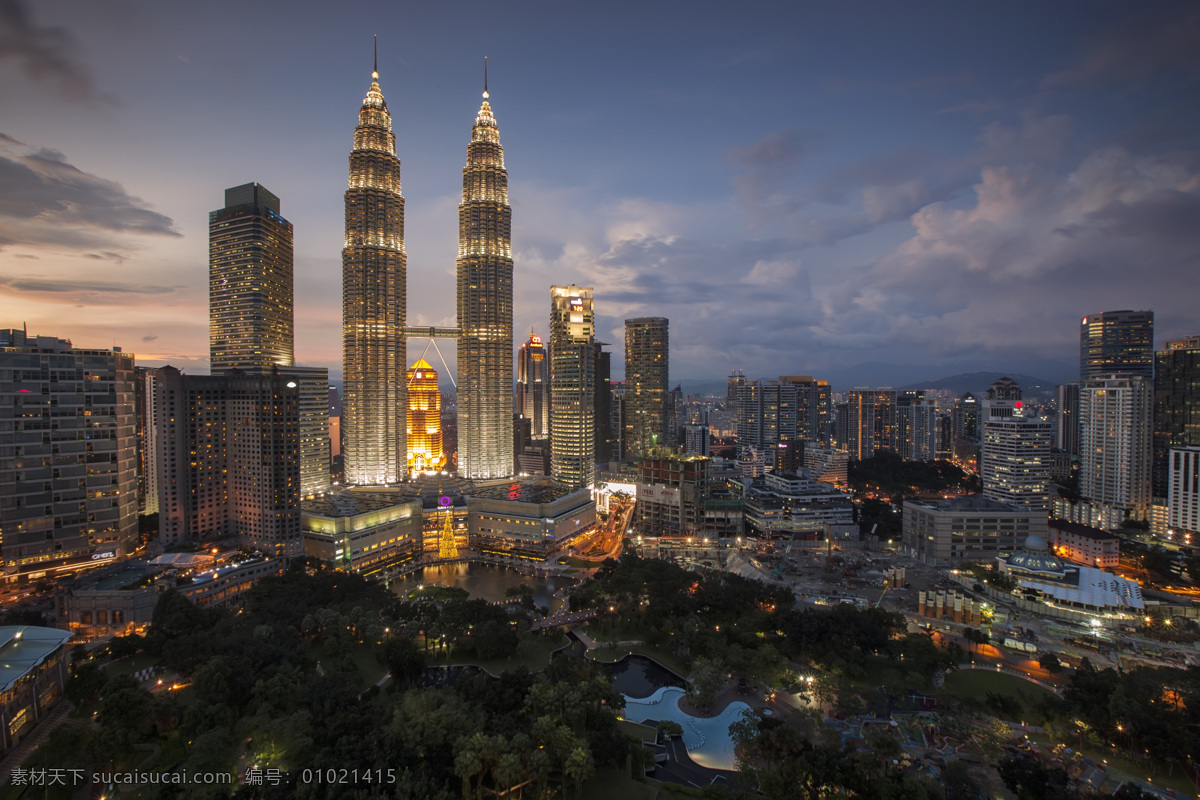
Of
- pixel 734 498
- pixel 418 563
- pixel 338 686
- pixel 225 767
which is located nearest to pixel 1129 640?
pixel 734 498

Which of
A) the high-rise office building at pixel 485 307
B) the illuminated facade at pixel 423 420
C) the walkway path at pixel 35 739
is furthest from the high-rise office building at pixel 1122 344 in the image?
the walkway path at pixel 35 739

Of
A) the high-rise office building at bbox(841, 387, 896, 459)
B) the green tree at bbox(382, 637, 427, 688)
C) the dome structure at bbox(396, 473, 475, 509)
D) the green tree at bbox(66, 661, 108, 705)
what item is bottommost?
the green tree at bbox(382, 637, 427, 688)

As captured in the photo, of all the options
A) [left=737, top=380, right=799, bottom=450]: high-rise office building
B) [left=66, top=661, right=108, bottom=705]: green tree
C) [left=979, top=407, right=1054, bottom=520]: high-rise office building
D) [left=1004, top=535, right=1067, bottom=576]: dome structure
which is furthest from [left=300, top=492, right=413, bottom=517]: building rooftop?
[left=737, top=380, right=799, bottom=450]: high-rise office building

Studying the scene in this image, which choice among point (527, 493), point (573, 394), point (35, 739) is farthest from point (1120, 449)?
point (35, 739)

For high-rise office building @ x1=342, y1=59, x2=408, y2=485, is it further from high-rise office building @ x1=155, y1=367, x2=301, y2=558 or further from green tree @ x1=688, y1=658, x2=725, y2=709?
green tree @ x1=688, y1=658, x2=725, y2=709

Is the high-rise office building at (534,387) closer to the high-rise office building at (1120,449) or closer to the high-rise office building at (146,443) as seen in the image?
the high-rise office building at (146,443)

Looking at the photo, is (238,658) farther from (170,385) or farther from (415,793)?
(170,385)
